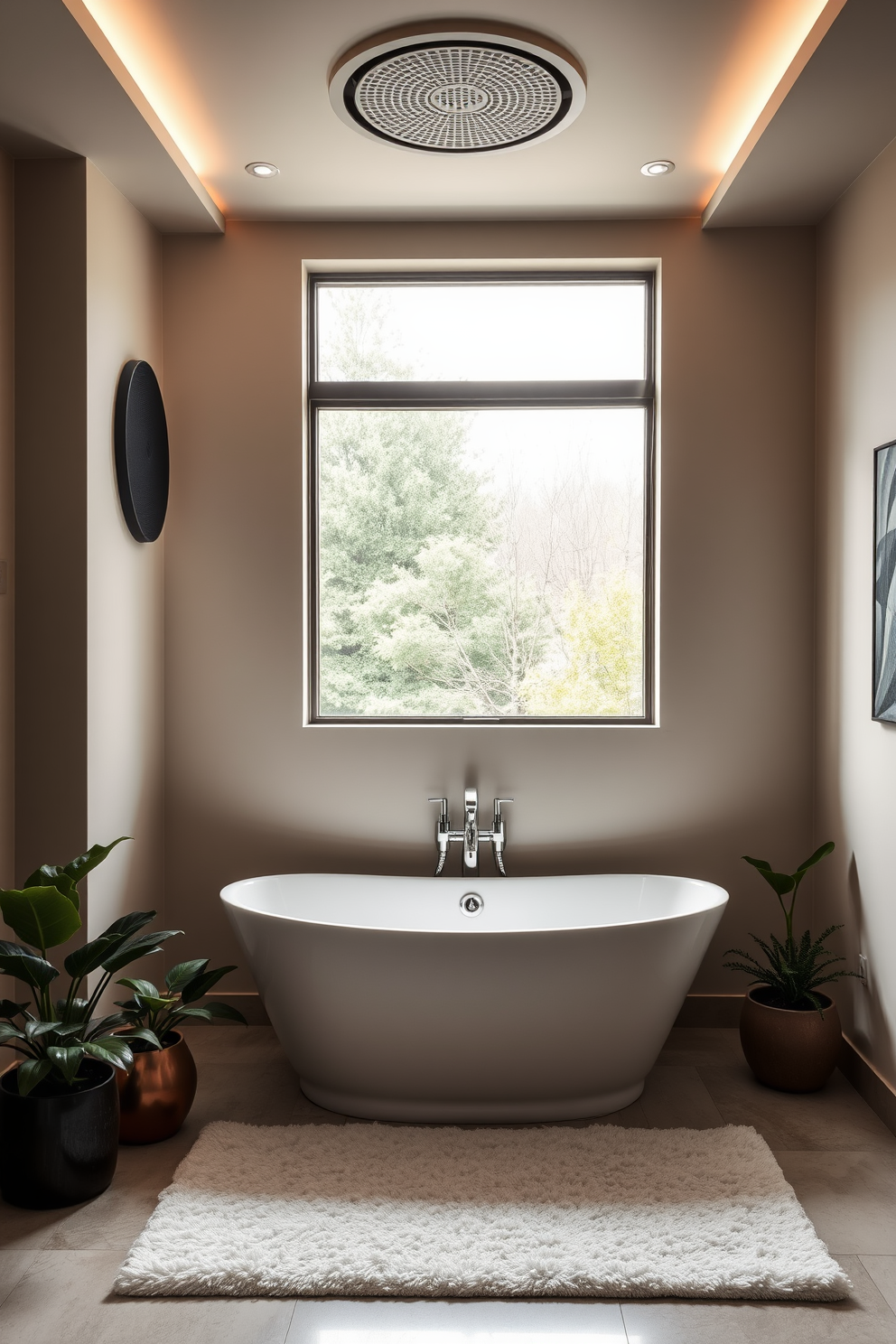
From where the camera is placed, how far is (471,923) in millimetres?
3283

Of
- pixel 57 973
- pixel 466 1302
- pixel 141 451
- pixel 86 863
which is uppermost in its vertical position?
pixel 141 451

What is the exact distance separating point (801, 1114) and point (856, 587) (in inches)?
62.0

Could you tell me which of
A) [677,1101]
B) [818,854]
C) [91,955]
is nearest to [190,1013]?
[91,955]

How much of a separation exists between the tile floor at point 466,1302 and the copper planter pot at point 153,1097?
0.16ft

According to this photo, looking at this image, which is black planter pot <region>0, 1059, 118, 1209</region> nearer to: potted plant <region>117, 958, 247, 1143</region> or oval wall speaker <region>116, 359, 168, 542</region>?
potted plant <region>117, 958, 247, 1143</region>

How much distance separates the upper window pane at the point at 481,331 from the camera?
3555 mm

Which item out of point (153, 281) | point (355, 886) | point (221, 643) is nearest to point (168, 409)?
point (153, 281)

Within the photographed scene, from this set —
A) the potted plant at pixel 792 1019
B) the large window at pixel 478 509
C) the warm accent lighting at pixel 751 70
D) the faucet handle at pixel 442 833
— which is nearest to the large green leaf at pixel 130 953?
the faucet handle at pixel 442 833

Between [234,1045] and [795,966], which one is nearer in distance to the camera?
[795,966]

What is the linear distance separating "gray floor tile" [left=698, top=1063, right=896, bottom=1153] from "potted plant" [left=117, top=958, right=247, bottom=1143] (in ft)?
4.81

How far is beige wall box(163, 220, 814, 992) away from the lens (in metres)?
3.41

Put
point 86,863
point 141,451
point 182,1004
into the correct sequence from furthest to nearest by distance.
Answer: point 141,451 → point 182,1004 → point 86,863

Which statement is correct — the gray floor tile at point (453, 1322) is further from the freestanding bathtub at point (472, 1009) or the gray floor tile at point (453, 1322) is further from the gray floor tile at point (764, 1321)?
the freestanding bathtub at point (472, 1009)

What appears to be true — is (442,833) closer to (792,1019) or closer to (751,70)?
(792,1019)
